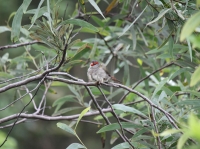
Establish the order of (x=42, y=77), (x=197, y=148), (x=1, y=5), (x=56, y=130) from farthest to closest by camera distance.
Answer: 1. (x=56, y=130)
2. (x=1, y=5)
3. (x=42, y=77)
4. (x=197, y=148)

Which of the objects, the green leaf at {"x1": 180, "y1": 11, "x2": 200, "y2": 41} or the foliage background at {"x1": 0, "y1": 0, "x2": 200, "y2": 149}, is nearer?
the green leaf at {"x1": 180, "y1": 11, "x2": 200, "y2": 41}

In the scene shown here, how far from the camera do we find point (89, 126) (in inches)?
243

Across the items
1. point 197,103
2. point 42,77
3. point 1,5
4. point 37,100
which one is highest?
point 42,77

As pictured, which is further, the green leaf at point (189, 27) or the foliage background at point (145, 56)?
the foliage background at point (145, 56)

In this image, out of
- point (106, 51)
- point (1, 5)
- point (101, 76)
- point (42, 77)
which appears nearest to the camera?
point (42, 77)

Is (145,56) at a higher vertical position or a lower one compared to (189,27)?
lower

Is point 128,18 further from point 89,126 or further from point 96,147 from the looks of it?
point 89,126

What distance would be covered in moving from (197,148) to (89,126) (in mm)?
5527

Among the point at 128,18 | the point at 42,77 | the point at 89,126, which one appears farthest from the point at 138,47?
the point at 89,126

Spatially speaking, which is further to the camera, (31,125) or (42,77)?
(31,125)

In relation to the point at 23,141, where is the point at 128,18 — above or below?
above

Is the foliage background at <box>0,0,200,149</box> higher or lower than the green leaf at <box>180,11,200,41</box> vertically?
lower

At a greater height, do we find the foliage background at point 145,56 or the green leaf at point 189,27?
the green leaf at point 189,27

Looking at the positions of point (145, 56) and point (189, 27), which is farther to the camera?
point (145, 56)
